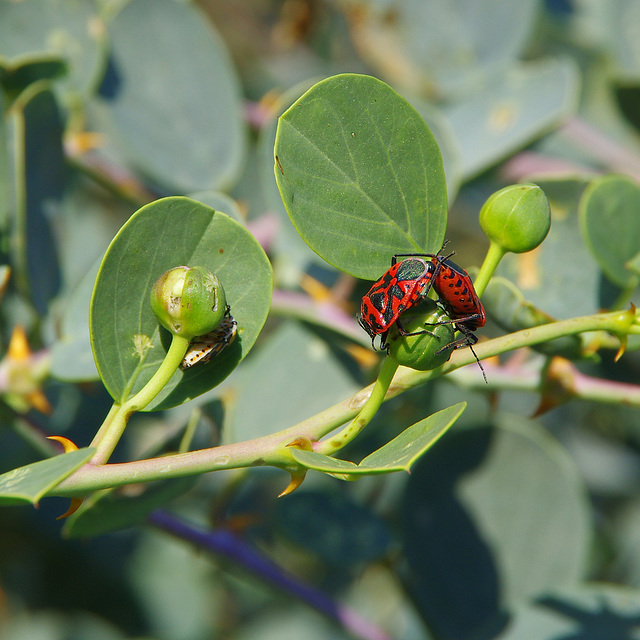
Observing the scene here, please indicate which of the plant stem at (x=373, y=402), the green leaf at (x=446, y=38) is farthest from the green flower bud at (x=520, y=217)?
the green leaf at (x=446, y=38)

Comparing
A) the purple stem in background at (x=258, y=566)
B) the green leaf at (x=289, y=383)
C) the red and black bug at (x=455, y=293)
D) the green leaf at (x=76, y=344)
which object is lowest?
the purple stem in background at (x=258, y=566)

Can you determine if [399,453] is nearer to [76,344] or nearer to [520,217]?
[520,217]

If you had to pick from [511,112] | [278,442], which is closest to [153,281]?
[278,442]

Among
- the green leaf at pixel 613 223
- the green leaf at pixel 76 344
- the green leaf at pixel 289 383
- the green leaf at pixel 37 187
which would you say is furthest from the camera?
the green leaf at pixel 289 383

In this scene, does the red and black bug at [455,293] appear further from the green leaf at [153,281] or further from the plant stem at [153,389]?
the plant stem at [153,389]

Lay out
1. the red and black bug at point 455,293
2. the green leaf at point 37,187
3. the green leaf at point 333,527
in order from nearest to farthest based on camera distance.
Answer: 1. the red and black bug at point 455,293
2. the green leaf at point 37,187
3. the green leaf at point 333,527

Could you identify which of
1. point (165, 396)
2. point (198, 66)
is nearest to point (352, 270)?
point (165, 396)
